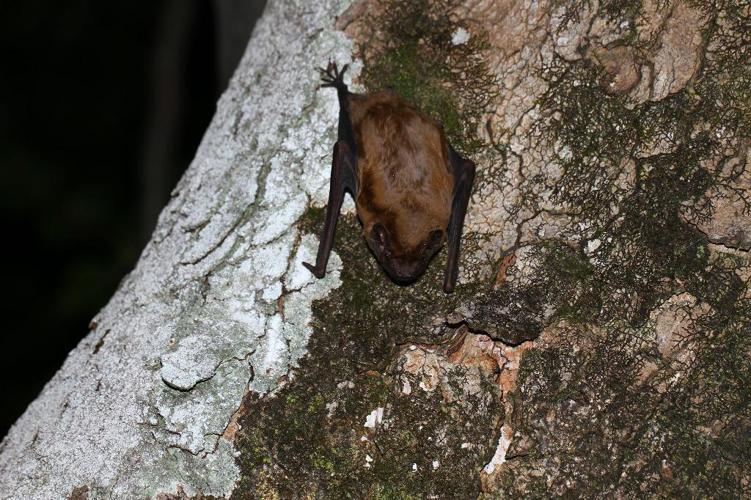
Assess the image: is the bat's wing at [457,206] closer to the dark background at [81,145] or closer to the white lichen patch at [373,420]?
the white lichen patch at [373,420]

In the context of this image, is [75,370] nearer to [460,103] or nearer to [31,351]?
[460,103]

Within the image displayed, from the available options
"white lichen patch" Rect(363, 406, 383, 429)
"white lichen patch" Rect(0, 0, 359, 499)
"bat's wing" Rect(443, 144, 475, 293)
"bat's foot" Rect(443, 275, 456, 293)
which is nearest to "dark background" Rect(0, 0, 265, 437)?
"white lichen patch" Rect(0, 0, 359, 499)

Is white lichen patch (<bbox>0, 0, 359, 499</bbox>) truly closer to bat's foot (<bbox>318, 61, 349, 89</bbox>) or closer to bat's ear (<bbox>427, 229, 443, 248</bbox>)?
bat's foot (<bbox>318, 61, 349, 89</bbox>)

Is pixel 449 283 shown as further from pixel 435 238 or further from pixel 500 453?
pixel 500 453

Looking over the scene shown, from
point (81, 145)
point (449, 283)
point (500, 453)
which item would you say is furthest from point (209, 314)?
point (81, 145)

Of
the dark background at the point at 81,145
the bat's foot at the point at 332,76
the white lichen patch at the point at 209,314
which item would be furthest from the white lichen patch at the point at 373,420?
the dark background at the point at 81,145
